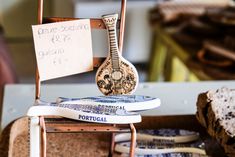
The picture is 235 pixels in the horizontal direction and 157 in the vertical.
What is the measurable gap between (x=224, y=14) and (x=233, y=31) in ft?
0.30

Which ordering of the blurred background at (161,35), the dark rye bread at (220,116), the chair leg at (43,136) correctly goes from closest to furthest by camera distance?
the chair leg at (43,136), the dark rye bread at (220,116), the blurred background at (161,35)

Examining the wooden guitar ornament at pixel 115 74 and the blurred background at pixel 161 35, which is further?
the blurred background at pixel 161 35

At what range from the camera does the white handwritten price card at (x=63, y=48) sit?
17.9 inches

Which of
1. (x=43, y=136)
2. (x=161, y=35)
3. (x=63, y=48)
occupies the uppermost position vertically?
(x=161, y=35)

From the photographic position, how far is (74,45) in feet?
1.54

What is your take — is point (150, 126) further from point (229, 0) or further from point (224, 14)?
point (229, 0)

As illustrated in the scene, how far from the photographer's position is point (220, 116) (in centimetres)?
55

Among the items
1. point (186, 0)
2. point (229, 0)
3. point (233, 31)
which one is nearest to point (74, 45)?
point (233, 31)

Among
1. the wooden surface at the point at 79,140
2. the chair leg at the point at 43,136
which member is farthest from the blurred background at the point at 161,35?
the chair leg at the point at 43,136

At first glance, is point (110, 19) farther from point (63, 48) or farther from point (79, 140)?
point (79, 140)

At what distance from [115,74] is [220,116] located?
0.17 metres

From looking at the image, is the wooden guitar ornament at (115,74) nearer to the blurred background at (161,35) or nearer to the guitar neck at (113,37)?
the guitar neck at (113,37)

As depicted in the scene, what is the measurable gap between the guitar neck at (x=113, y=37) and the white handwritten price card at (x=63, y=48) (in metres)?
0.02

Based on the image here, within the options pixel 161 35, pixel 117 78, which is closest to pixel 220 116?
pixel 117 78
